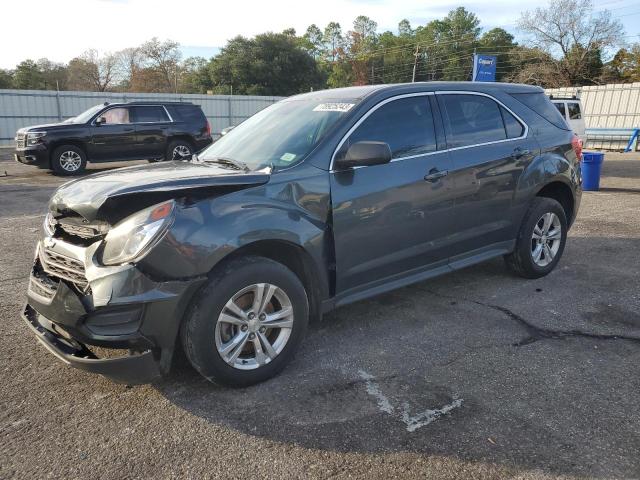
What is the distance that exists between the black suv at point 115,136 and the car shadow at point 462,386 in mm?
9715

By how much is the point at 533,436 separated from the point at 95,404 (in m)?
2.46

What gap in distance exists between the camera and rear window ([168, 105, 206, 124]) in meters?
14.5

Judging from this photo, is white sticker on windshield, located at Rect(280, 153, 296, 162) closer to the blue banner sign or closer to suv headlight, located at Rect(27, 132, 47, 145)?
suv headlight, located at Rect(27, 132, 47, 145)

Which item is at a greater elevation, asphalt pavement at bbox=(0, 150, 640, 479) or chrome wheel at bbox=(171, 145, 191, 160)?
chrome wheel at bbox=(171, 145, 191, 160)

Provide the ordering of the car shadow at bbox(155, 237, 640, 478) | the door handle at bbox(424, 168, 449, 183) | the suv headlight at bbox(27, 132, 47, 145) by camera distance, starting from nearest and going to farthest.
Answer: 1. the car shadow at bbox(155, 237, 640, 478)
2. the door handle at bbox(424, 168, 449, 183)
3. the suv headlight at bbox(27, 132, 47, 145)

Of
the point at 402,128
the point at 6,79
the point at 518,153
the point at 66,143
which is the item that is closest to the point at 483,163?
the point at 518,153

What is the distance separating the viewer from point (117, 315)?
9.00 ft

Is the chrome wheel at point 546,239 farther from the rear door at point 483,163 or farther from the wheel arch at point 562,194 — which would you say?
the rear door at point 483,163

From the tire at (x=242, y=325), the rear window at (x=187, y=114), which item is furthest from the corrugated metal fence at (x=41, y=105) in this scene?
the tire at (x=242, y=325)

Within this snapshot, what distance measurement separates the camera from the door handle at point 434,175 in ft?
13.2

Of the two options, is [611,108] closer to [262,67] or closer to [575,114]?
[575,114]

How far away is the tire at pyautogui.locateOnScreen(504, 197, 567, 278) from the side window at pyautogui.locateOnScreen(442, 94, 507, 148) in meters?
0.85

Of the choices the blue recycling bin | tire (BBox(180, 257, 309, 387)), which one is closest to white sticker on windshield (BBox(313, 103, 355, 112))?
tire (BBox(180, 257, 309, 387))

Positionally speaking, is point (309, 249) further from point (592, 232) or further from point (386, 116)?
point (592, 232)
